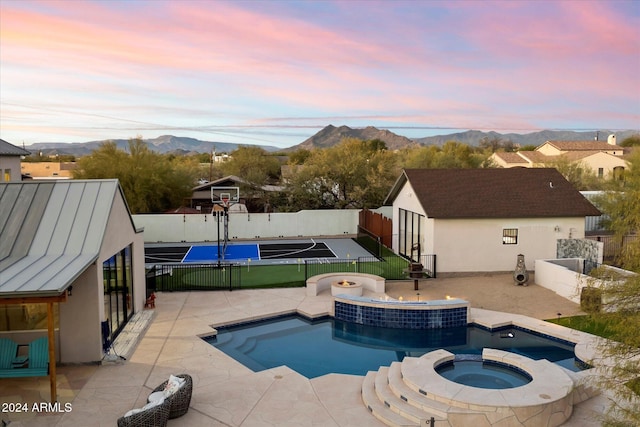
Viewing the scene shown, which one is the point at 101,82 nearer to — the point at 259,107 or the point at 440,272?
the point at 259,107

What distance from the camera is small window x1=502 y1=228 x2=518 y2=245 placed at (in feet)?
77.3

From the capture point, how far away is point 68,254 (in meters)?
12.2

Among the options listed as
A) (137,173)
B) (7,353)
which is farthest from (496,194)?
(137,173)

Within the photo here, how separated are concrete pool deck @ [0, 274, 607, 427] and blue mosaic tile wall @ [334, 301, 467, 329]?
2.66 feet

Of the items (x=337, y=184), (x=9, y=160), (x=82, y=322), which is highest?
(x=9, y=160)

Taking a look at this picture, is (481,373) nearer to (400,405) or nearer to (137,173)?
(400,405)

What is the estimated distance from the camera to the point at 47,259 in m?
11.9

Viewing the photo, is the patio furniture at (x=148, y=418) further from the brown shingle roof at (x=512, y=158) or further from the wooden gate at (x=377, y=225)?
the brown shingle roof at (x=512, y=158)

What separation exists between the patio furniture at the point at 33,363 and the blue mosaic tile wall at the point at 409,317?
933 cm

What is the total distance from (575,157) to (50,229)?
80.7 m

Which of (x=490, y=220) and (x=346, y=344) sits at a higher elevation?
(x=490, y=220)

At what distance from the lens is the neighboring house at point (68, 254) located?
11.5 m

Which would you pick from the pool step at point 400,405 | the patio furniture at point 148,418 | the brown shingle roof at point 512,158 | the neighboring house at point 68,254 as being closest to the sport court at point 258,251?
the neighboring house at point 68,254

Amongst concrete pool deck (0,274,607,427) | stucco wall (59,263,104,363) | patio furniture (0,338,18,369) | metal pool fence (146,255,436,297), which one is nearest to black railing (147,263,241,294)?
metal pool fence (146,255,436,297)
